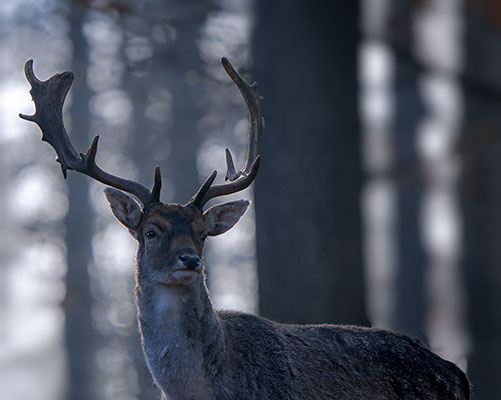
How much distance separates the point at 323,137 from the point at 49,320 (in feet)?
34.8

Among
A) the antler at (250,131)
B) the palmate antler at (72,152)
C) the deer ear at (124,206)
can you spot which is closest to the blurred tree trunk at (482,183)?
the antler at (250,131)

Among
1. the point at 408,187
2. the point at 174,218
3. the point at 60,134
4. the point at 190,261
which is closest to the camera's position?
the point at 190,261

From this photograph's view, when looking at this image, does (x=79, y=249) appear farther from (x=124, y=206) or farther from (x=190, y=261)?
(x=190, y=261)

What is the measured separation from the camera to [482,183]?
16.6 m

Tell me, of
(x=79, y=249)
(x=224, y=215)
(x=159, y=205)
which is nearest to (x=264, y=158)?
(x=224, y=215)

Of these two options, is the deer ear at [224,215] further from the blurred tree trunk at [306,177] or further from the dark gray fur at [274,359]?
the blurred tree trunk at [306,177]

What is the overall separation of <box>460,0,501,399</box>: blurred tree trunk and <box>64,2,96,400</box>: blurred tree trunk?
6.97 meters

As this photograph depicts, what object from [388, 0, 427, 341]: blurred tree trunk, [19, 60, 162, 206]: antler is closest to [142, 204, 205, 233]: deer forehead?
[19, 60, 162, 206]: antler

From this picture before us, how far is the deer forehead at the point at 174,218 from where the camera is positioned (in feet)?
16.1

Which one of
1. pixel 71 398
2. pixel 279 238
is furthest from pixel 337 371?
pixel 71 398

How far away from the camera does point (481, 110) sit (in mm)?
14867

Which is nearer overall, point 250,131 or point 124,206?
point 124,206

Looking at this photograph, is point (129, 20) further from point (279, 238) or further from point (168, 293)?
point (168, 293)

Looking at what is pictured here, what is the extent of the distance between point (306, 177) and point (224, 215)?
2309 millimetres
